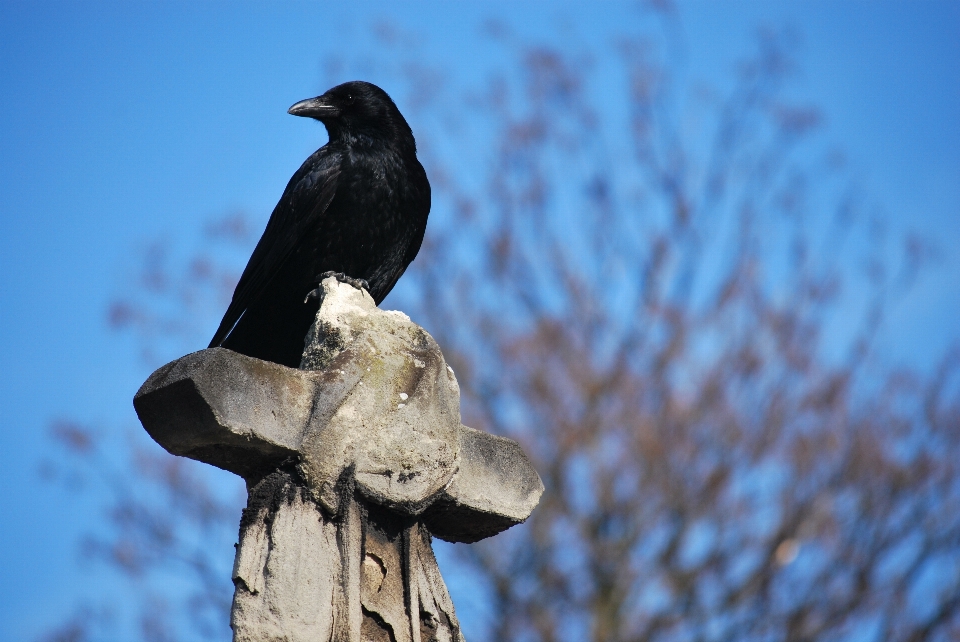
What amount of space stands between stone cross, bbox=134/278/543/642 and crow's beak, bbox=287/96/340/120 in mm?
2021

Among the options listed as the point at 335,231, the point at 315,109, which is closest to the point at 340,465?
the point at 335,231

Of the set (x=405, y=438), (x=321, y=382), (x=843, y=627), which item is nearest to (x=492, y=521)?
(x=405, y=438)

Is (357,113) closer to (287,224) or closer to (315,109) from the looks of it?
(315,109)

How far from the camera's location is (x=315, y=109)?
4508 mm

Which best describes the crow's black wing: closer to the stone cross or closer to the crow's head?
the crow's head

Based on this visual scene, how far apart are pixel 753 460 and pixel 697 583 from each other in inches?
62.0

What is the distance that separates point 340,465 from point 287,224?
1877 mm

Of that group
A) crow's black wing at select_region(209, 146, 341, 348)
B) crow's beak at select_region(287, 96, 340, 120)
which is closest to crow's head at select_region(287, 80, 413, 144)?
crow's beak at select_region(287, 96, 340, 120)

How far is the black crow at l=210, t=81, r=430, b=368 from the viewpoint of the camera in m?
3.68

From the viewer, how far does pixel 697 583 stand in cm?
1067

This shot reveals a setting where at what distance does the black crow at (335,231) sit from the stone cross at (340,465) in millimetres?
1087

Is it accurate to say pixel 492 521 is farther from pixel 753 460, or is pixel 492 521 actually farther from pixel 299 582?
pixel 753 460

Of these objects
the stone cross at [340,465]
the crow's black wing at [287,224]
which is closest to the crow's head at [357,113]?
the crow's black wing at [287,224]

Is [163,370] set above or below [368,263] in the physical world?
below
